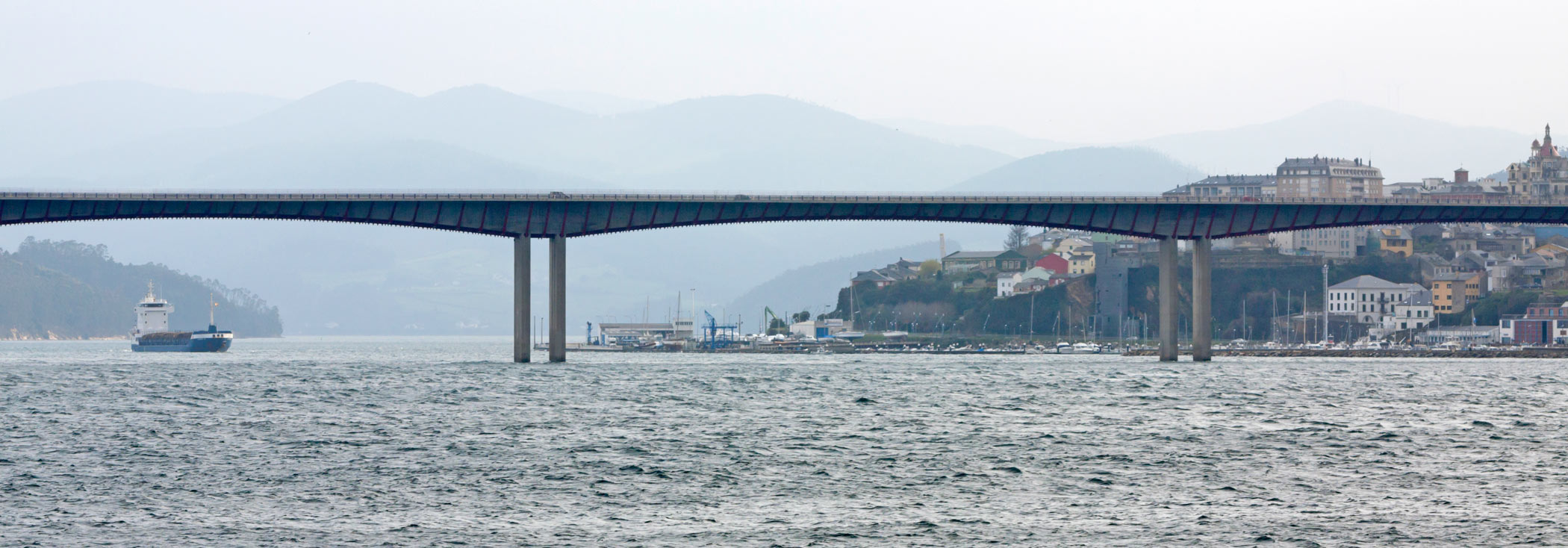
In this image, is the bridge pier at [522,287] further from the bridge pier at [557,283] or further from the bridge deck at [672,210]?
the bridge pier at [557,283]

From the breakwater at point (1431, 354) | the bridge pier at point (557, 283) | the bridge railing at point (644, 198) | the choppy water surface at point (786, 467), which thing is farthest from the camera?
the breakwater at point (1431, 354)

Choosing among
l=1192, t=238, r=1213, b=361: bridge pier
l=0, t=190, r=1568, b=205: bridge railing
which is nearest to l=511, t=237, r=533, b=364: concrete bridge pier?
l=0, t=190, r=1568, b=205: bridge railing

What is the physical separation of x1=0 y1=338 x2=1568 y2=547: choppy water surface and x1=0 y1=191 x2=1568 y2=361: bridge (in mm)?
32749

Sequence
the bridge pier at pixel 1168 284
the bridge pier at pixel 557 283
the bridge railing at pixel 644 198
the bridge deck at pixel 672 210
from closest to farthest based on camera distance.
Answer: the bridge railing at pixel 644 198, the bridge deck at pixel 672 210, the bridge pier at pixel 557 283, the bridge pier at pixel 1168 284

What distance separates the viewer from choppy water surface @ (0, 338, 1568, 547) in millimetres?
37906

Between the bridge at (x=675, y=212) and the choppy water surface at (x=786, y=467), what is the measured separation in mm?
32749

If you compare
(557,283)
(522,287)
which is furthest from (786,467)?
(522,287)

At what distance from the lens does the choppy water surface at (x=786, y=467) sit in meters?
37.9

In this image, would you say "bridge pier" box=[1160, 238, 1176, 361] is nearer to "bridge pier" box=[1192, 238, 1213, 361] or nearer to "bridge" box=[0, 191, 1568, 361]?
"bridge" box=[0, 191, 1568, 361]

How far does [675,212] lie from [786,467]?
262 feet

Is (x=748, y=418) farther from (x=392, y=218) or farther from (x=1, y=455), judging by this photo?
(x=392, y=218)

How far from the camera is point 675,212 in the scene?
425 feet

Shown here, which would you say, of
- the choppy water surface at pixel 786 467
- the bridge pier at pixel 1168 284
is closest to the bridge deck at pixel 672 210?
the bridge pier at pixel 1168 284

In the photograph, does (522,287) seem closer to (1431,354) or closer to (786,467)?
(786,467)
